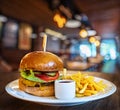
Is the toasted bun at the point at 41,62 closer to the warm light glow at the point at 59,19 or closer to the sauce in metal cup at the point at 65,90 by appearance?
the sauce in metal cup at the point at 65,90

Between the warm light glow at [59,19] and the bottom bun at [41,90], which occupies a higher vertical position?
the warm light glow at [59,19]

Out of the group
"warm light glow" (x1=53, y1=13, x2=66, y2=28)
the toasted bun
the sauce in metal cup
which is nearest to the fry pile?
the sauce in metal cup

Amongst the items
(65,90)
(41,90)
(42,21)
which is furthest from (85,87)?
(42,21)

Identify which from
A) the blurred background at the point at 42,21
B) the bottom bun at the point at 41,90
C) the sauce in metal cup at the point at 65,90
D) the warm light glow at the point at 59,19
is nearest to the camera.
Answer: the sauce in metal cup at the point at 65,90

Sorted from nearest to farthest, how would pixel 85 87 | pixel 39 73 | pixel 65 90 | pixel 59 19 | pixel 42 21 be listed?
1. pixel 65 90
2. pixel 85 87
3. pixel 39 73
4. pixel 59 19
5. pixel 42 21

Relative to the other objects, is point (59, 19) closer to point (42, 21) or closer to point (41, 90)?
point (42, 21)

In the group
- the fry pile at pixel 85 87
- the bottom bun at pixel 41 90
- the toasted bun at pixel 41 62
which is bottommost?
the bottom bun at pixel 41 90

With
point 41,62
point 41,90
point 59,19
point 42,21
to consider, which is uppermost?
point 42,21

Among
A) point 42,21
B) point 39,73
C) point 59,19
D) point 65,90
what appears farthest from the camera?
point 42,21

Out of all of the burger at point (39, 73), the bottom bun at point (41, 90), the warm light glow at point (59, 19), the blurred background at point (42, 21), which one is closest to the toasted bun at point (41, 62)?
the burger at point (39, 73)
